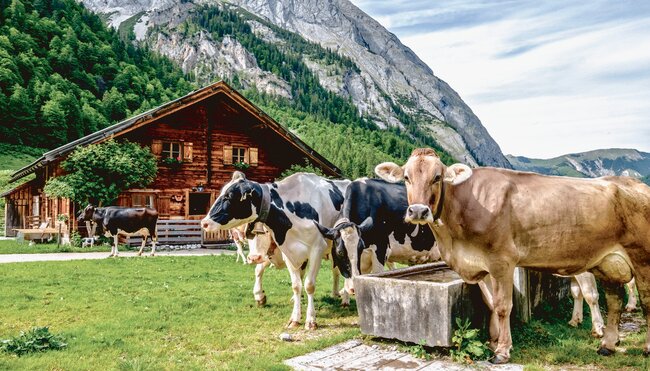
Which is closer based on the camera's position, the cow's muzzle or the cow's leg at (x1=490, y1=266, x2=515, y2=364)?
the cow's muzzle

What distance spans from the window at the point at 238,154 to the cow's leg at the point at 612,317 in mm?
23323

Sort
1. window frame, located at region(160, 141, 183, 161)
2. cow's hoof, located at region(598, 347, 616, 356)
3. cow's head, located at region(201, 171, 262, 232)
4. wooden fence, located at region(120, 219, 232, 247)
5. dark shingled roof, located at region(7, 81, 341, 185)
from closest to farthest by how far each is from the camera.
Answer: cow's hoof, located at region(598, 347, 616, 356), cow's head, located at region(201, 171, 262, 232), dark shingled roof, located at region(7, 81, 341, 185), wooden fence, located at region(120, 219, 232, 247), window frame, located at region(160, 141, 183, 161)

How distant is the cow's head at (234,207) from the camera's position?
7598 mm

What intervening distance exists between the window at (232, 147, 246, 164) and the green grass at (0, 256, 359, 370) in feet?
45.4

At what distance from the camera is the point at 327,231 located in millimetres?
7848

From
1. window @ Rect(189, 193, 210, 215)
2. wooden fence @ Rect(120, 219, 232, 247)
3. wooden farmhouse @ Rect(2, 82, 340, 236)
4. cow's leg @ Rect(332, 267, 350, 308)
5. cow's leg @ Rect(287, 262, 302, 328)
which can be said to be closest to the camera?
cow's leg @ Rect(287, 262, 302, 328)

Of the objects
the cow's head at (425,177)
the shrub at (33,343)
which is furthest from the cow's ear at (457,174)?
the shrub at (33,343)

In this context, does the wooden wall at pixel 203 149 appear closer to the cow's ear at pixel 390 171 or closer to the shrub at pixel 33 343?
the shrub at pixel 33 343

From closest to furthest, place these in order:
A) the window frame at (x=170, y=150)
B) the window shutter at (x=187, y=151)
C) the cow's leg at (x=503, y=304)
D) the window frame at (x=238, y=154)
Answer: the cow's leg at (x=503, y=304)
the window frame at (x=170, y=150)
the window shutter at (x=187, y=151)
the window frame at (x=238, y=154)

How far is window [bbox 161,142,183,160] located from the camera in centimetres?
2595

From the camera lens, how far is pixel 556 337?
267 inches

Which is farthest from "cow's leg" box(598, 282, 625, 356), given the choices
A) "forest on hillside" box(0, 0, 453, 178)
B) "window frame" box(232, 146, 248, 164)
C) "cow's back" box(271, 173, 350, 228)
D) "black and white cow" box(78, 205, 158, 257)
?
"forest on hillside" box(0, 0, 453, 178)

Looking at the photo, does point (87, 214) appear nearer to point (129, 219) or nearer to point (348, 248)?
Result: point (129, 219)

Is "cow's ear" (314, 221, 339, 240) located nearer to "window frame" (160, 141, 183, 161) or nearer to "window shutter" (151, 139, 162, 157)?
"window shutter" (151, 139, 162, 157)
